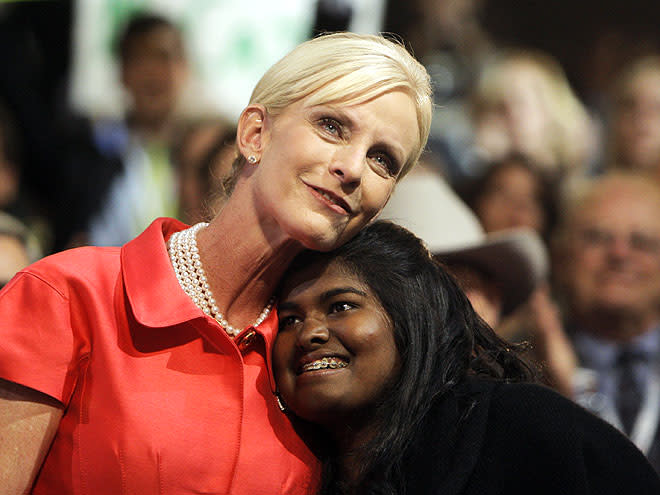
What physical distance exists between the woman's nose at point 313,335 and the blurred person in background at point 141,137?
2447mm

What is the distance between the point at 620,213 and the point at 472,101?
3.01ft

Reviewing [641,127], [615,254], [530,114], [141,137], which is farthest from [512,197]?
[141,137]

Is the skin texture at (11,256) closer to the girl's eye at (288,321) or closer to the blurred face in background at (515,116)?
the girl's eye at (288,321)

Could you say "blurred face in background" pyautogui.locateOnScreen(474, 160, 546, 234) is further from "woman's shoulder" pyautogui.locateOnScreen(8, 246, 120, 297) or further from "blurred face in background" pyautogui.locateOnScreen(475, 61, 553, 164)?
"woman's shoulder" pyautogui.locateOnScreen(8, 246, 120, 297)

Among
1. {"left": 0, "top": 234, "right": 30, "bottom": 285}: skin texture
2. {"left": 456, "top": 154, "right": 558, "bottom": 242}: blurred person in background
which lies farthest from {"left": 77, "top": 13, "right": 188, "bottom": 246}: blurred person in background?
{"left": 456, "top": 154, "right": 558, "bottom": 242}: blurred person in background

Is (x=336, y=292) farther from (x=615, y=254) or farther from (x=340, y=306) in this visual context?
(x=615, y=254)

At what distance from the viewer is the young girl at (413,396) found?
5.44ft

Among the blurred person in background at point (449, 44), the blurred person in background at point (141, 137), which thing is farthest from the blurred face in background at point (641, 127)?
the blurred person in background at point (141, 137)

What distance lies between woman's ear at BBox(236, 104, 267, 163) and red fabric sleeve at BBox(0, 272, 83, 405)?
16.9 inches

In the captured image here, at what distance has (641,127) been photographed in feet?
14.1

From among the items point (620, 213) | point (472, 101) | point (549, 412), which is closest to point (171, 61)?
point (472, 101)

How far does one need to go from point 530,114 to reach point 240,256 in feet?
9.73

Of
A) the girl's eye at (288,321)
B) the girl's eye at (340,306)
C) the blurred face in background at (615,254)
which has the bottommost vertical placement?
the blurred face in background at (615,254)

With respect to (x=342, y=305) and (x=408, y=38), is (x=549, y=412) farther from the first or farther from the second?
(x=408, y=38)
